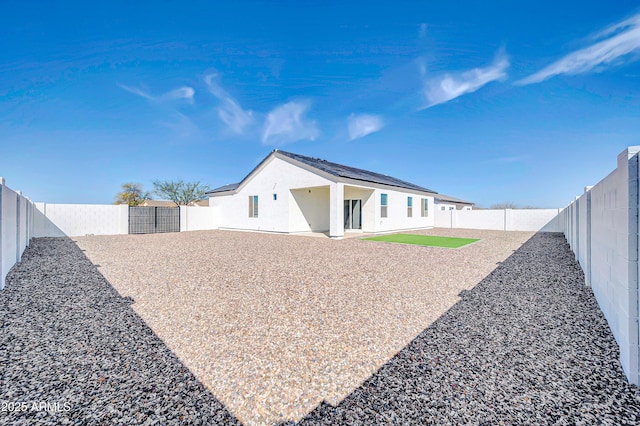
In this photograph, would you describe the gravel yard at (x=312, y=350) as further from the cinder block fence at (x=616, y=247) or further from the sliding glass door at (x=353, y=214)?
the sliding glass door at (x=353, y=214)

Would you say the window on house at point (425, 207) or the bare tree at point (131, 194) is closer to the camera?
the window on house at point (425, 207)

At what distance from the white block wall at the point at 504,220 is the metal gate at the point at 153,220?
66.0 ft

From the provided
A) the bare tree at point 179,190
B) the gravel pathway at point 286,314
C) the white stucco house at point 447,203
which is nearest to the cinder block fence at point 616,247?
the gravel pathway at point 286,314

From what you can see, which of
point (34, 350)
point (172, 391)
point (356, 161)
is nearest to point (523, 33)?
point (172, 391)

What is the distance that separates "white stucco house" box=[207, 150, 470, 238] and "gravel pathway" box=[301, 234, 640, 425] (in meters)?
9.44

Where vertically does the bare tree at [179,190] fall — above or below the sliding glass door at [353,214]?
above

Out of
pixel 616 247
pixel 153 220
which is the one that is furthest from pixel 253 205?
pixel 616 247

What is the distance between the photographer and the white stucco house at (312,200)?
43.7 ft

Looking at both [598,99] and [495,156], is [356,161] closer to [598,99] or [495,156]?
[495,156]

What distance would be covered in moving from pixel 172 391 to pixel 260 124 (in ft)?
58.8

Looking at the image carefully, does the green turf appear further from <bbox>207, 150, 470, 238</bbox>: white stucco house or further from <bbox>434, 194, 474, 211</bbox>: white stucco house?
<bbox>434, 194, 474, 211</bbox>: white stucco house

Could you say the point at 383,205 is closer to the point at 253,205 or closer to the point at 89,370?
the point at 253,205

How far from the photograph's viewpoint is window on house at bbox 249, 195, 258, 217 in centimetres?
1680

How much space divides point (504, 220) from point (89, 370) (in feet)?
75.1
